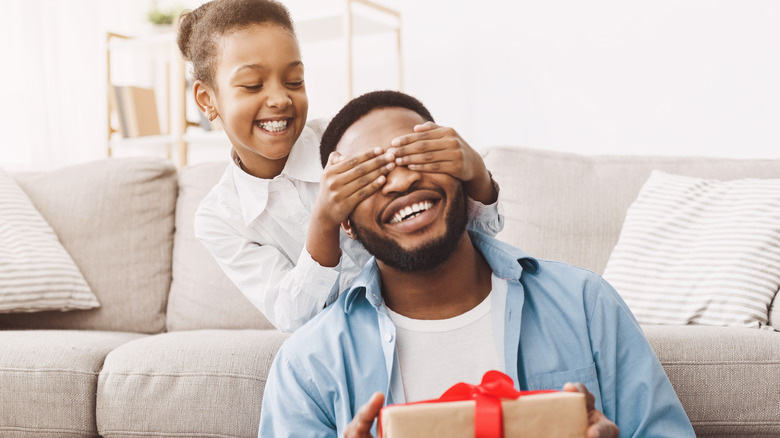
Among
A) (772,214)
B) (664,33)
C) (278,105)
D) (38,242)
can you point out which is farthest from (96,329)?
(664,33)

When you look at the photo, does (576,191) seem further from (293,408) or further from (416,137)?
(293,408)

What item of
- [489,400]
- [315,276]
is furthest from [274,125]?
[489,400]

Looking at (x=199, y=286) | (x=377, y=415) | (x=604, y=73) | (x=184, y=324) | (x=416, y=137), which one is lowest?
(x=184, y=324)

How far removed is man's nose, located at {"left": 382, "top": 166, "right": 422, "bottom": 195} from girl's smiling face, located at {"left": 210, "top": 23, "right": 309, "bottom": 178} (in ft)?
1.35

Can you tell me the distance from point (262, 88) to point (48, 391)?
0.87m

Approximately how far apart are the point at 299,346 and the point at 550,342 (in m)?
0.40

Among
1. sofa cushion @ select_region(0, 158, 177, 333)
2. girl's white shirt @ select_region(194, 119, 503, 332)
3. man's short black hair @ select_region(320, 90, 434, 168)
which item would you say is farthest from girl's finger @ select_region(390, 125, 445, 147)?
sofa cushion @ select_region(0, 158, 177, 333)

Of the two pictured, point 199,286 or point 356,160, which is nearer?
point 356,160

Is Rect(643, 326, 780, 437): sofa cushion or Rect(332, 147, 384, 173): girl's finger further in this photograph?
Rect(643, 326, 780, 437): sofa cushion

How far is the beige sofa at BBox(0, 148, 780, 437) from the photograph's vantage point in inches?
55.9

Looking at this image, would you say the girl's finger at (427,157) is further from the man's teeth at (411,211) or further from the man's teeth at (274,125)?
the man's teeth at (274,125)

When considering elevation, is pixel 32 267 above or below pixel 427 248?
below

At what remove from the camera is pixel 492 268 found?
3.99 ft

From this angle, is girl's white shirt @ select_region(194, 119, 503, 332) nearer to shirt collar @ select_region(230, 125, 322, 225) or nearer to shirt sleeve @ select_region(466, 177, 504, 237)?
shirt collar @ select_region(230, 125, 322, 225)
